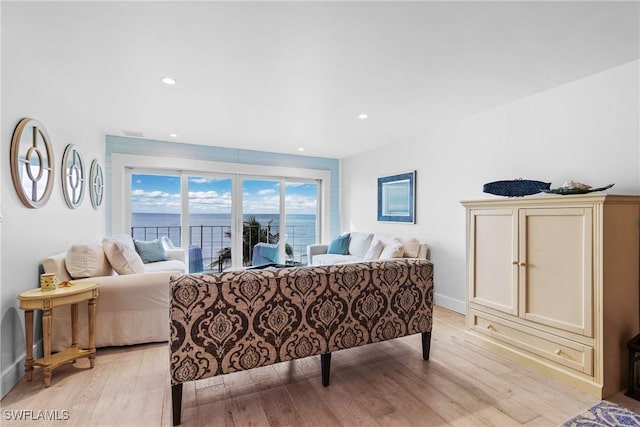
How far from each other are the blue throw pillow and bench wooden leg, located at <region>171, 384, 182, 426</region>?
3.67 m

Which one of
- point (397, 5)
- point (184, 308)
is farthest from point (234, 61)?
point (184, 308)

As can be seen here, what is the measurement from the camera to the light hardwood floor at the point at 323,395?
5.77 feet

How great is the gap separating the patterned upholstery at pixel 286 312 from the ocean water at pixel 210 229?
3598 millimetres

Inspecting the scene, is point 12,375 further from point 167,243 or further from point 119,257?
point 167,243

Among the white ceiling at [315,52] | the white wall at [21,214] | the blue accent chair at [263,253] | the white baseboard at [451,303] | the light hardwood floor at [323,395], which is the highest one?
the white ceiling at [315,52]

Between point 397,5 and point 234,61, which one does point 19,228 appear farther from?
point 397,5

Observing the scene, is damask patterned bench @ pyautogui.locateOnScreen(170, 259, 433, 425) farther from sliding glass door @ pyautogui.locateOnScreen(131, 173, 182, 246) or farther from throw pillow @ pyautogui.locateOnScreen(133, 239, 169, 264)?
sliding glass door @ pyautogui.locateOnScreen(131, 173, 182, 246)

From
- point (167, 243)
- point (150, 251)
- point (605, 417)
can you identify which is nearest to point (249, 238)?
point (167, 243)

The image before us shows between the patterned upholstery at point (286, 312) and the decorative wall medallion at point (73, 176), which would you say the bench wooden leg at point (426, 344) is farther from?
the decorative wall medallion at point (73, 176)

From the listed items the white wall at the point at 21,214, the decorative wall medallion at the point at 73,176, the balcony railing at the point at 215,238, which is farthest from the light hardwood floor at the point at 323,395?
the balcony railing at the point at 215,238

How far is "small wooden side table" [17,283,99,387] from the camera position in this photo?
206cm

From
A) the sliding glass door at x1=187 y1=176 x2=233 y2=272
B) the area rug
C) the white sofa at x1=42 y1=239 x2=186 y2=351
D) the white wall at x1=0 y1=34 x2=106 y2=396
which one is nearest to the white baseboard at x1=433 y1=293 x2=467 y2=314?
the area rug

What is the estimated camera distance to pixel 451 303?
12.5 ft

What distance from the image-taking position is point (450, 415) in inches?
70.4
